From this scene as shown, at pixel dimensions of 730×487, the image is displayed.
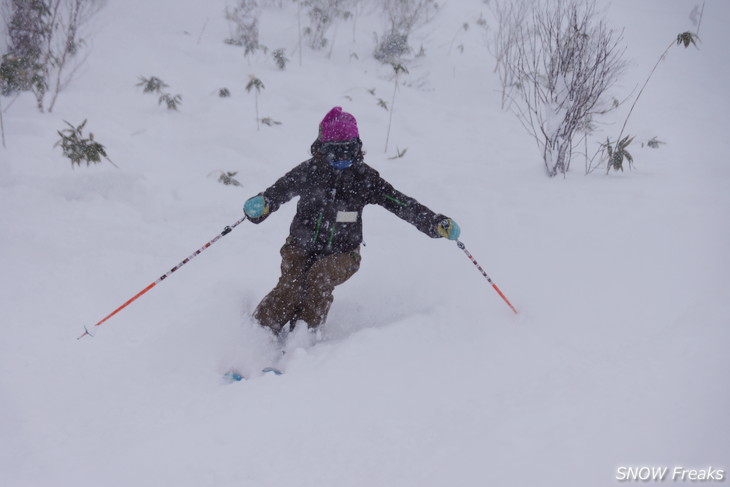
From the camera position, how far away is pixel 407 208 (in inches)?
107

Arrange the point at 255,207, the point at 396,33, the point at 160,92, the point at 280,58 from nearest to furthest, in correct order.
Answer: the point at 255,207
the point at 160,92
the point at 280,58
the point at 396,33

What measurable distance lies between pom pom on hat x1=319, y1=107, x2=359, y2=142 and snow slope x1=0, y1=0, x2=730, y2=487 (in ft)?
3.74

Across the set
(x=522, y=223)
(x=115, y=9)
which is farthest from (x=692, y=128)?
(x=115, y=9)

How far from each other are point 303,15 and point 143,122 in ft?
19.6

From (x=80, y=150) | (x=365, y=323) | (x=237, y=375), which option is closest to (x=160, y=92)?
(x=80, y=150)

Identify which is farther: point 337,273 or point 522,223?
point 522,223

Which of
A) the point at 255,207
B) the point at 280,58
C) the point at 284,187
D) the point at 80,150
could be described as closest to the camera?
the point at 255,207

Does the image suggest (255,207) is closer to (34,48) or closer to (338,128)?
(338,128)

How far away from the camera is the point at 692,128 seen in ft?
23.1

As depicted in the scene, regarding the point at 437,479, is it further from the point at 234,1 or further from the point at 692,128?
the point at 234,1

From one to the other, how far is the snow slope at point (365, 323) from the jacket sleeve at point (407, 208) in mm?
546

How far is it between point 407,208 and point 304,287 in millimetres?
819

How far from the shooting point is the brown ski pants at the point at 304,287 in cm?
270

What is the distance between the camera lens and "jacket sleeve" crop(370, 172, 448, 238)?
2.68 m
